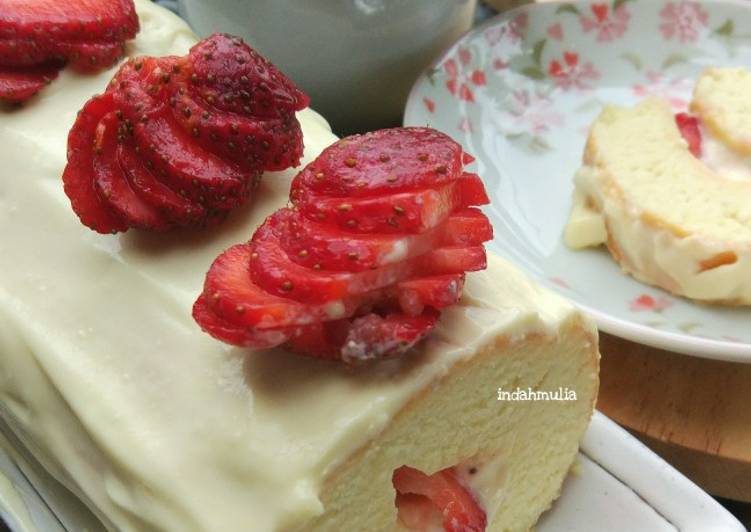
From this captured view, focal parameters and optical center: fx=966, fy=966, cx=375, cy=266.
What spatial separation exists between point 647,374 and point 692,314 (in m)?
0.17

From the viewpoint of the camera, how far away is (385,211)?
1.10 metres

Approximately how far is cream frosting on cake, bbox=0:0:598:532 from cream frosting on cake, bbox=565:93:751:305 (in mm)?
471

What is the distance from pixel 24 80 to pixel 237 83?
0.52 meters

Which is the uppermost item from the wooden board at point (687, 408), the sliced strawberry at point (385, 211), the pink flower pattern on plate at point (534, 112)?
the sliced strawberry at point (385, 211)

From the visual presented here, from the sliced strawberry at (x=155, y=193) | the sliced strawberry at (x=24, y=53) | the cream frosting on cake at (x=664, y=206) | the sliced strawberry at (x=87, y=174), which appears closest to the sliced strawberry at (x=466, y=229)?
the sliced strawberry at (x=155, y=193)

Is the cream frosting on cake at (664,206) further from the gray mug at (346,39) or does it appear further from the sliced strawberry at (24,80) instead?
the sliced strawberry at (24,80)

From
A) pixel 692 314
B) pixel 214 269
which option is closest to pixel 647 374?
pixel 692 314

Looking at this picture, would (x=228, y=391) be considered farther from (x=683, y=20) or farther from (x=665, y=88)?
(x=683, y=20)

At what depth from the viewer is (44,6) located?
5.34 ft

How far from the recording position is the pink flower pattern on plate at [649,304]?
1.84m

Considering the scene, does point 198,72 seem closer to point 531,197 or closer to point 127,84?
point 127,84

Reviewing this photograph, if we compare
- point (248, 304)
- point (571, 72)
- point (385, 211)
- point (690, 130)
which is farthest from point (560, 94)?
point (248, 304)

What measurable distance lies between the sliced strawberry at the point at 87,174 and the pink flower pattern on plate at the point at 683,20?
5.40 feet

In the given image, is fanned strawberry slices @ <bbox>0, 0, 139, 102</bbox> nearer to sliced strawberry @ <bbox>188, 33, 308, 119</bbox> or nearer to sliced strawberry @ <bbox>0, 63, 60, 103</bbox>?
sliced strawberry @ <bbox>0, 63, 60, 103</bbox>
